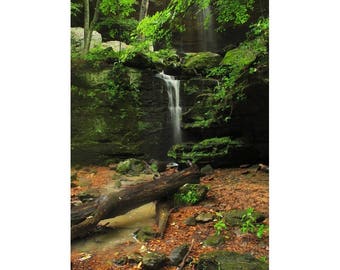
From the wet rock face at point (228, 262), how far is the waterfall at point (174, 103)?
937mm

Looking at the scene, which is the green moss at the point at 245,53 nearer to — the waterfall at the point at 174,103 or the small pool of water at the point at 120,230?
the waterfall at the point at 174,103

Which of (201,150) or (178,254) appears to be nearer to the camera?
(178,254)

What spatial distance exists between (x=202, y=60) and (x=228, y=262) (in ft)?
5.30

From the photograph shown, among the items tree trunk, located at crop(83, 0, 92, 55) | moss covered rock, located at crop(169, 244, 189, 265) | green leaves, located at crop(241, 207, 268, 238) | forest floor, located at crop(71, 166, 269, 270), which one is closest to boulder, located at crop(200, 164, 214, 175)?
forest floor, located at crop(71, 166, 269, 270)

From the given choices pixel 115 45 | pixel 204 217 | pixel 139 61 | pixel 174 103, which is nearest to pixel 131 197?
pixel 204 217

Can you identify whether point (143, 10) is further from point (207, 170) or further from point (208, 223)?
point (208, 223)

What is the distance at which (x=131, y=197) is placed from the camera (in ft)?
8.37

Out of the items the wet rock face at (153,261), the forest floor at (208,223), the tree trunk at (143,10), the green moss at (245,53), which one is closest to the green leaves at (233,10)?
the green moss at (245,53)

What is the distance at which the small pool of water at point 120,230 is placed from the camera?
97.5 inches

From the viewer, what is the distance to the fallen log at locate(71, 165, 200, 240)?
2.51 m

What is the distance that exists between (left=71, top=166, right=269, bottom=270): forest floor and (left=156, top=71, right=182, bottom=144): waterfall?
43 cm
